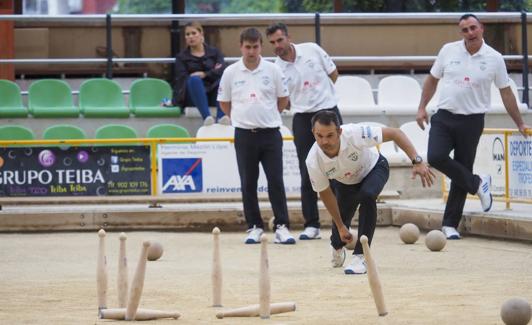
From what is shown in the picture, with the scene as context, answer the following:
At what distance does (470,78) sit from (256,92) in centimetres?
215

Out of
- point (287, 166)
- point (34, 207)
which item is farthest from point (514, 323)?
point (34, 207)

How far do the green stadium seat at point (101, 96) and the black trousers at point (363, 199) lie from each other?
7.90 m

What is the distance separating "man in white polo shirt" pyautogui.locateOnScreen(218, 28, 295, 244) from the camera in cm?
1354

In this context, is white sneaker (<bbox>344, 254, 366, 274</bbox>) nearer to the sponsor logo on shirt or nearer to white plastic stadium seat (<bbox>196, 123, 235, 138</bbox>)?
the sponsor logo on shirt

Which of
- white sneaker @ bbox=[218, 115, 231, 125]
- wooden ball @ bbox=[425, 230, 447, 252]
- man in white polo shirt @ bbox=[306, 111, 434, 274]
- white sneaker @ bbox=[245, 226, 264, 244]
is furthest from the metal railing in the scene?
man in white polo shirt @ bbox=[306, 111, 434, 274]

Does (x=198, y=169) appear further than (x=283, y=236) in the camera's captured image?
Yes

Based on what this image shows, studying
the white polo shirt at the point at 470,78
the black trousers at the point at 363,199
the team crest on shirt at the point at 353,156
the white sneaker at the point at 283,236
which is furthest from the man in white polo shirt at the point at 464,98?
the team crest on shirt at the point at 353,156

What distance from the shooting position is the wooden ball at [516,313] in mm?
7309

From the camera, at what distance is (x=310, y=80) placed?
45.0 ft

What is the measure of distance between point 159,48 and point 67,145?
16.6 ft

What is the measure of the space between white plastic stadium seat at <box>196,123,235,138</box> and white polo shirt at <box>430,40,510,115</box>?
4666mm

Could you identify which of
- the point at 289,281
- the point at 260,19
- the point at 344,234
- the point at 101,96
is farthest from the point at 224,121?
the point at 289,281

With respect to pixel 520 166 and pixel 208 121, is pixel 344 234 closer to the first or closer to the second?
pixel 520 166

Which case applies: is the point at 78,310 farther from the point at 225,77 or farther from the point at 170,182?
the point at 170,182
